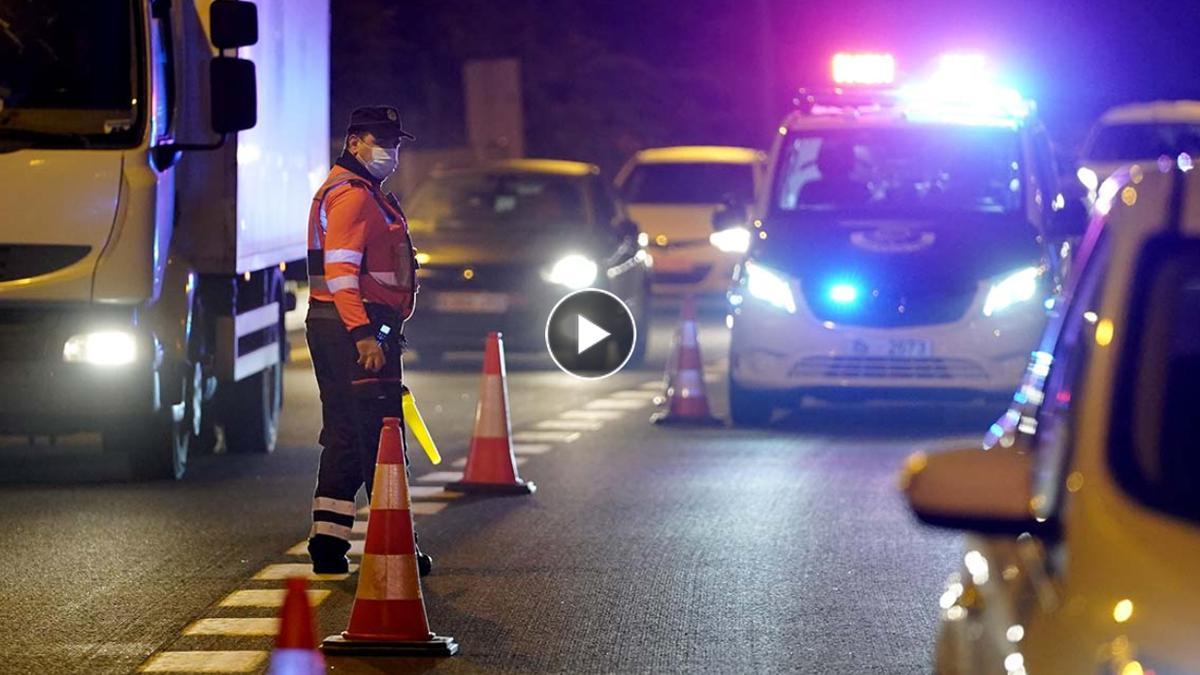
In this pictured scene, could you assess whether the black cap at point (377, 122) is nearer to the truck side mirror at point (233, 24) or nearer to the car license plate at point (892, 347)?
the truck side mirror at point (233, 24)

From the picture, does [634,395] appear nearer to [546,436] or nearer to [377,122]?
[546,436]

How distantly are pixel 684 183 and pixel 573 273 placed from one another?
9520 mm

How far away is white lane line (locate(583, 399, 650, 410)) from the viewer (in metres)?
18.4

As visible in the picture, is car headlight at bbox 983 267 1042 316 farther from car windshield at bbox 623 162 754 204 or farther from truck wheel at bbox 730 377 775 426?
car windshield at bbox 623 162 754 204

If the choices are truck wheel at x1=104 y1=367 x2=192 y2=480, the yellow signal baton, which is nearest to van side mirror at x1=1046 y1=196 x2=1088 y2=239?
truck wheel at x1=104 y1=367 x2=192 y2=480

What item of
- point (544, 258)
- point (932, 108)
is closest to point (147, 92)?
point (932, 108)

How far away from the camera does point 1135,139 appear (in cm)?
2864

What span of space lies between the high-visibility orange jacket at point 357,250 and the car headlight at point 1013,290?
661cm

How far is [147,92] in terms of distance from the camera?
12789 millimetres

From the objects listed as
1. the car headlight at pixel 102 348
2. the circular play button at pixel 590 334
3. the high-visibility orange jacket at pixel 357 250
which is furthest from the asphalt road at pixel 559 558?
the circular play button at pixel 590 334

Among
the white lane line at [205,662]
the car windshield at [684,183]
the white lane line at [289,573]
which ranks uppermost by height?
the car windshield at [684,183]

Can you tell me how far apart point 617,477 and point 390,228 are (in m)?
3.85

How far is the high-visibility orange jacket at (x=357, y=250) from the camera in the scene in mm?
10164

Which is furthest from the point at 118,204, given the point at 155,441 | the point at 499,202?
the point at 499,202
